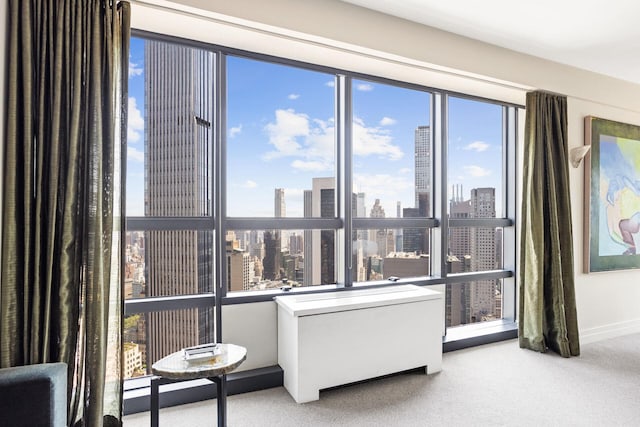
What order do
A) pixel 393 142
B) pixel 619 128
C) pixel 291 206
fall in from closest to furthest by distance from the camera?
pixel 291 206, pixel 393 142, pixel 619 128

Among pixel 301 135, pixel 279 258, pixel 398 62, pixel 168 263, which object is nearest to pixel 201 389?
pixel 168 263

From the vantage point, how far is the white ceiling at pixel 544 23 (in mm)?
2434

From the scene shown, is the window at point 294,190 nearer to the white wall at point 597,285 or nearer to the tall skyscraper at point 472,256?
the tall skyscraper at point 472,256

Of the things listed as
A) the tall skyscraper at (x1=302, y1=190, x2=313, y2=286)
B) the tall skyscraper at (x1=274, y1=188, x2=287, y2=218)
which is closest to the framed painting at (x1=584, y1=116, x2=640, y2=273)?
the tall skyscraper at (x1=302, y1=190, x2=313, y2=286)

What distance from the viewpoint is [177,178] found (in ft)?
8.09

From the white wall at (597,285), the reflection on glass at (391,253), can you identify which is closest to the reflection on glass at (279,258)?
the reflection on glass at (391,253)

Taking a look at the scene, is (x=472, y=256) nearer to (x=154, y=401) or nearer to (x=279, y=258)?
(x=279, y=258)

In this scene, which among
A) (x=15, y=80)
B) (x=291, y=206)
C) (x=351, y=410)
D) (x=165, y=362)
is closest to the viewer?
(x=15, y=80)

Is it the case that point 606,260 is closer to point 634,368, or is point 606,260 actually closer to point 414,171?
point 634,368

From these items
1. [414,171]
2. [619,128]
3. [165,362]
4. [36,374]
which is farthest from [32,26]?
[619,128]

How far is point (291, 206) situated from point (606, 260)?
3.34 meters

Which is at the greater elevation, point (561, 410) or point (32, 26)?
point (32, 26)

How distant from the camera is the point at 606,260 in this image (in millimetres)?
3736

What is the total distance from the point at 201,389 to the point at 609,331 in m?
4.02
